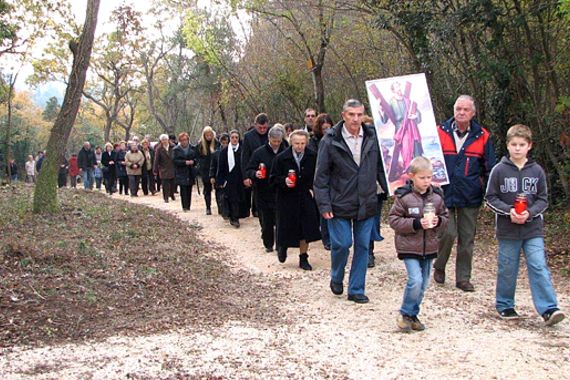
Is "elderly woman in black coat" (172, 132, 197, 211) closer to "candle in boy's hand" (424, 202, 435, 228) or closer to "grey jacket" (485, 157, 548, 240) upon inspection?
"grey jacket" (485, 157, 548, 240)

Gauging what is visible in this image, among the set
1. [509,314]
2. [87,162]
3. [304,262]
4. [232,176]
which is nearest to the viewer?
[509,314]

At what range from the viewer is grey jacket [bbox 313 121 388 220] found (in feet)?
22.9

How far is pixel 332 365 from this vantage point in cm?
518

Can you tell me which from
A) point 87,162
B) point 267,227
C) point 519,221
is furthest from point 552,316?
point 87,162

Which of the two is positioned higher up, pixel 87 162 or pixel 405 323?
pixel 87 162

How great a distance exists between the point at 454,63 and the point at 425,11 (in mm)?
1616

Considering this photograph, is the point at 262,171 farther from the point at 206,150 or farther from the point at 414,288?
the point at 206,150

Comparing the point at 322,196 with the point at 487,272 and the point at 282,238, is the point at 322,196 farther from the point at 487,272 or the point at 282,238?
the point at 487,272

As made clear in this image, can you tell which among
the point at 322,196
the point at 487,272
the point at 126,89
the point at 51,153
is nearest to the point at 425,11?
the point at 487,272

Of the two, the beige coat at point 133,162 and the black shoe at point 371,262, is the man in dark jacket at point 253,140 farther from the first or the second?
the beige coat at point 133,162

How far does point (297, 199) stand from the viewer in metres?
8.99

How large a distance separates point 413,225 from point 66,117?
817 centimetres

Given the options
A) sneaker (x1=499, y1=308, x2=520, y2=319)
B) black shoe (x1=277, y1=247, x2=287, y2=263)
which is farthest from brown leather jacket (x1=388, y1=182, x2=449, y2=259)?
black shoe (x1=277, y1=247, x2=287, y2=263)

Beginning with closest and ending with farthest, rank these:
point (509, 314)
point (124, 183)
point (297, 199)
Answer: point (509, 314) → point (297, 199) → point (124, 183)
